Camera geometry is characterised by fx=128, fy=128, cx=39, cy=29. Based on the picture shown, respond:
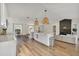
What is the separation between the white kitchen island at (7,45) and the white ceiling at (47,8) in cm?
47

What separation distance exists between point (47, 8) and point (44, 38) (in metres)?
0.65

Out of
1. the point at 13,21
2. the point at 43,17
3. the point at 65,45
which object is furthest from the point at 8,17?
the point at 65,45

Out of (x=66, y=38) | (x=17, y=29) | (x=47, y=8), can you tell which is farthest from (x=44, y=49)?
(x=47, y=8)

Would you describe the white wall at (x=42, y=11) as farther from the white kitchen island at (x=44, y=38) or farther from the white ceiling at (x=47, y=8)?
the white kitchen island at (x=44, y=38)

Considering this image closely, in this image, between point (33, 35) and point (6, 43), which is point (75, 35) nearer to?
point (33, 35)

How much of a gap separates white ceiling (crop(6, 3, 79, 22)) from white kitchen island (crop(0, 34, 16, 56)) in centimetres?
47

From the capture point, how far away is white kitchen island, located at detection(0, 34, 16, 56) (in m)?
2.53

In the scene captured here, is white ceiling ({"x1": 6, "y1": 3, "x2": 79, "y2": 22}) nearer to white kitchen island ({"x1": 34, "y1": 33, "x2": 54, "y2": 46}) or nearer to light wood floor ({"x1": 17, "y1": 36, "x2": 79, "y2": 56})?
white kitchen island ({"x1": 34, "y1": 33, "x2": 54, "y2": 46})

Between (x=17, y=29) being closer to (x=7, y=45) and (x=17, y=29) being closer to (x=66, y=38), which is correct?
(x=7, y=45)

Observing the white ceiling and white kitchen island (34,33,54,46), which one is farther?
white kitchen island (34,33,54,46)

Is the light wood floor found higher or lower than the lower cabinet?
lower

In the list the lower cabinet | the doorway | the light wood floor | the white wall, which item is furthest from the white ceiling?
the light wood floor

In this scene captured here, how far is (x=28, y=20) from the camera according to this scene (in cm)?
260

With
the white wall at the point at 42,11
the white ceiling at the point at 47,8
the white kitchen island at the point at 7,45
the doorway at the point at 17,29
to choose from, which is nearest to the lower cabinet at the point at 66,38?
the white wall at the point at 42,11
